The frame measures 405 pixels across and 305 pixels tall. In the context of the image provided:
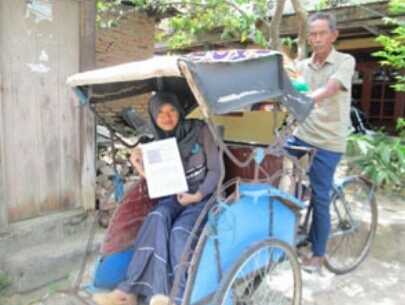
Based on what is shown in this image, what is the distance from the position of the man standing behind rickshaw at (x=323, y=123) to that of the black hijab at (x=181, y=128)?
901mm

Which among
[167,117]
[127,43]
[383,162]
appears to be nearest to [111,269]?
[167,117]

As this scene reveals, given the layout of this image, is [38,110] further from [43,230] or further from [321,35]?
[321,35]

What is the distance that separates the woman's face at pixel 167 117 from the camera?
2564 millimetres

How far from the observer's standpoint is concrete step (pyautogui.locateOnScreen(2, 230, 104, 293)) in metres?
3.40

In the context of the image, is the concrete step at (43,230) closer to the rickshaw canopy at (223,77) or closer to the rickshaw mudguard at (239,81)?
the rickshaw canopy at (223,77)

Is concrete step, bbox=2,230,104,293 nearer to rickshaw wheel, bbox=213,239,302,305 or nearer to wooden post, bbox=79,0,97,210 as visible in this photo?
wooden post, bbox=79,0,97,210

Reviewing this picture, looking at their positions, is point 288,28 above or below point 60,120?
above

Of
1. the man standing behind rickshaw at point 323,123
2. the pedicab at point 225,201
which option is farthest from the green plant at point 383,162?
the pedicab at point 225,201

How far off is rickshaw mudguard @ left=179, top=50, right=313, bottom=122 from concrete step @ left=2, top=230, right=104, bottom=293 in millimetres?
2387

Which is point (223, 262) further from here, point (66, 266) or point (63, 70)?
point (63, 70)

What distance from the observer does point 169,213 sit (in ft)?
8.20

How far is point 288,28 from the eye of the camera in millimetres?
7363

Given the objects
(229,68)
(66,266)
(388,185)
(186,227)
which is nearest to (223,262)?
(186,227)

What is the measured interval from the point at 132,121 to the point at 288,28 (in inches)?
187
